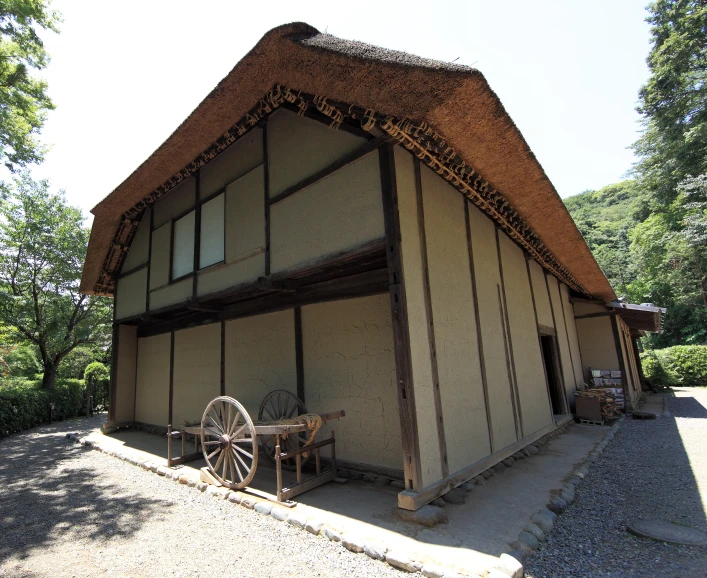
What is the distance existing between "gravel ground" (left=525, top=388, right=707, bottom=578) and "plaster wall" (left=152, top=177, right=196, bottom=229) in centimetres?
693

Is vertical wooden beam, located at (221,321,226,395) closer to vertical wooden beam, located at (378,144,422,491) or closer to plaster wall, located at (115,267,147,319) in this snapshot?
plaster wall, located at (115,267,147,319)

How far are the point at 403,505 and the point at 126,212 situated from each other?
7422 mm

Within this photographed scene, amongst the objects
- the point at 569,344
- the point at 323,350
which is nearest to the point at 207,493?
the point at 323,350

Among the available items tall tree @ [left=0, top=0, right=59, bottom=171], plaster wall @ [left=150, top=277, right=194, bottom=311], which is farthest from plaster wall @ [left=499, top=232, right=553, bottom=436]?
tall tree @ [left=0, top=0, right=59, bottom=171]

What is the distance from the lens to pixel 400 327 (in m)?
3.45

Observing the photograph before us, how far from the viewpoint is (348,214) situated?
398cm

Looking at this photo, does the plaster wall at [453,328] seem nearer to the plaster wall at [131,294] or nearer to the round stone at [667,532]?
the round stone at [667,532]

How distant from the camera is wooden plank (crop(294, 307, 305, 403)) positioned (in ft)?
16.2

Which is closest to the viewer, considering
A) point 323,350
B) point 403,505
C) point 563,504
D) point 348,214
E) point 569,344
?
point 403,505

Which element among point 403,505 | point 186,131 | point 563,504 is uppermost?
point 186,131

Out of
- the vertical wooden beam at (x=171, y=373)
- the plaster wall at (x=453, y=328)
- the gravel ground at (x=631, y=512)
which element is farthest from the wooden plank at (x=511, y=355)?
the vertical wooden beam at (x=171, y=373)

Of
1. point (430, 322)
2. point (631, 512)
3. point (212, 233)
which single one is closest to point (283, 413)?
point (430, 322)

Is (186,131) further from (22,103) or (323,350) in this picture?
(22,103)

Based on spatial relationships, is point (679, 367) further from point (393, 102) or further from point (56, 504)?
point (56, 504)
